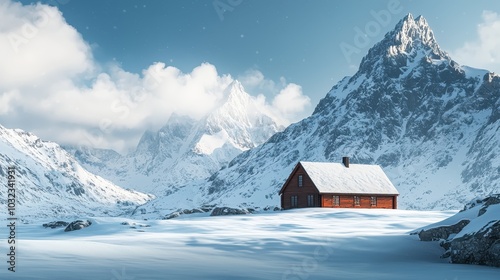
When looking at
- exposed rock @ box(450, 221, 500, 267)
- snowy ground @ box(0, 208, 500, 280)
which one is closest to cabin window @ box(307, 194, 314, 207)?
snowy ground @ box(0, 208, 500, 280)

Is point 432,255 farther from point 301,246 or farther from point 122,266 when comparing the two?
point 122,266

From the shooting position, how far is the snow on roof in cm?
6388

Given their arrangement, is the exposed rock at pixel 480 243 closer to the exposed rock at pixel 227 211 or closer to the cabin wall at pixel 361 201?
the exposed rock at pixel 227 211

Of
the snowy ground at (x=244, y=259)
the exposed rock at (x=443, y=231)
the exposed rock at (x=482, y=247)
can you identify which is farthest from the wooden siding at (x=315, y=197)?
the exposed rock at (x=482, y=247)

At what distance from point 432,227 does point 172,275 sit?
15.1 meters

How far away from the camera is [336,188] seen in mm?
63625

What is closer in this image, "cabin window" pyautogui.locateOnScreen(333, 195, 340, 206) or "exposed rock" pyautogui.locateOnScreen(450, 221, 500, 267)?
"exposed rock" pyautogui.locateOnScreen(450, 221, 500, 267)

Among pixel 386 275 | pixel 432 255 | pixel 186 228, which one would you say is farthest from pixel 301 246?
pixel 186 228

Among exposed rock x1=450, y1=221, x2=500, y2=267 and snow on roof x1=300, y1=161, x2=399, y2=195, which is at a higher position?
snow on roof x1=300, y1=161, x2=399, y2=195

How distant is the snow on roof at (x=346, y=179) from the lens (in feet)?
210

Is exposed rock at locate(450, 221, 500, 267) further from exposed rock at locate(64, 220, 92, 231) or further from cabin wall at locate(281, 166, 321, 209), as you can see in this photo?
cabin wall at locate(281, 166, 321, 209)

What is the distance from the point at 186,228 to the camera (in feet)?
111

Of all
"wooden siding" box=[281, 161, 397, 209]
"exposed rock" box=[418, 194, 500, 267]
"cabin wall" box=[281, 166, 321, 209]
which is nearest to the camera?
"exposed rock" box=[418, 194, 500, 267]

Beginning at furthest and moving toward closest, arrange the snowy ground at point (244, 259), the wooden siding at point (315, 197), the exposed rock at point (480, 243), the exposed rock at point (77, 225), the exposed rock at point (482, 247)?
the wooden siding at point (315, 197)
the exposed rock at point (77, 225)
the exposed rock at point (480, 243)
the exposed rock at point (482, 247)
the snowy ground at point (244, 259)
